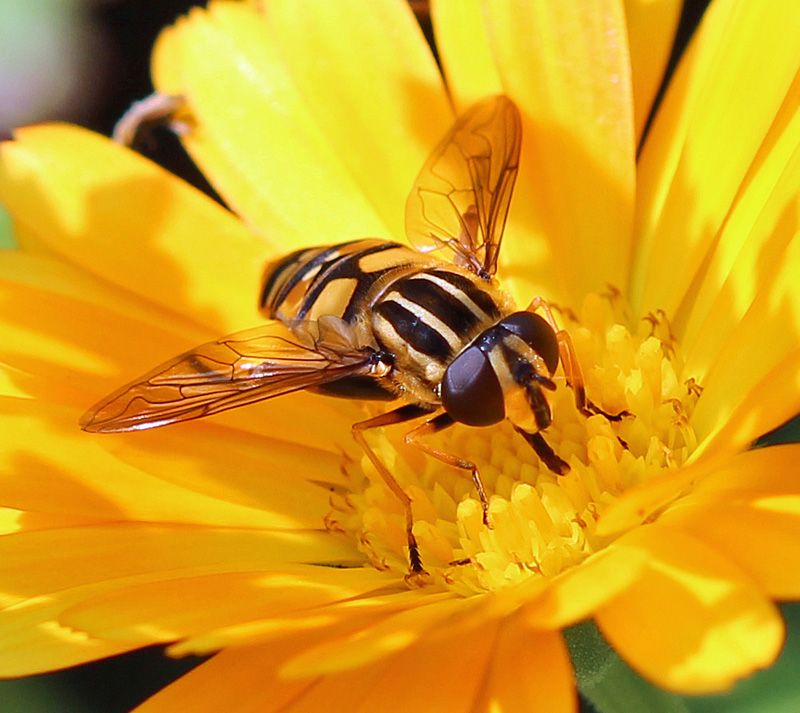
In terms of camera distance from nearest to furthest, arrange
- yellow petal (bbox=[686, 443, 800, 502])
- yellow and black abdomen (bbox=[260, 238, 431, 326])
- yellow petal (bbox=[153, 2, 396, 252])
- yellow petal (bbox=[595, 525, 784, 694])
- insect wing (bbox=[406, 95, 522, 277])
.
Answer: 1. yellow petal (bbox=[595, 525, 784, 694])
2. yellow petal (bbox=[686, 443, 800, 502])
3. yellow and black abdomen (bbox=[260, 238, 431, 326])
4. insect wing (bbox=[406, 95, 522, 277])
5. yellow petal (bbox=[153, 2, 396, 252])

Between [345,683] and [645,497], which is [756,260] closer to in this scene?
[645,497]

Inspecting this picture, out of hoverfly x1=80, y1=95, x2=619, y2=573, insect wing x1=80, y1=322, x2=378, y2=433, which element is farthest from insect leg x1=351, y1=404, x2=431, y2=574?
insect wing x1=80, y1=322, x2=378, y2=433

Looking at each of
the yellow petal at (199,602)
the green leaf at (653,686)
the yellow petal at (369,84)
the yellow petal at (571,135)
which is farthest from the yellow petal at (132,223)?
the green leaf at (653,686)

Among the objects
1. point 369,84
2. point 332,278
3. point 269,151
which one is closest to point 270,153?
point 269,151

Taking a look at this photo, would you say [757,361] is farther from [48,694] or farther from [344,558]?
[48,694]

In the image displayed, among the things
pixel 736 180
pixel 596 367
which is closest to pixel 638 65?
pixel 736 180

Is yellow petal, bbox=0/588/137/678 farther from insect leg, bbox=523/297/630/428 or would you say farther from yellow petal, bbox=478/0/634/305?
yellow petal, bbox=478/0/634/305
